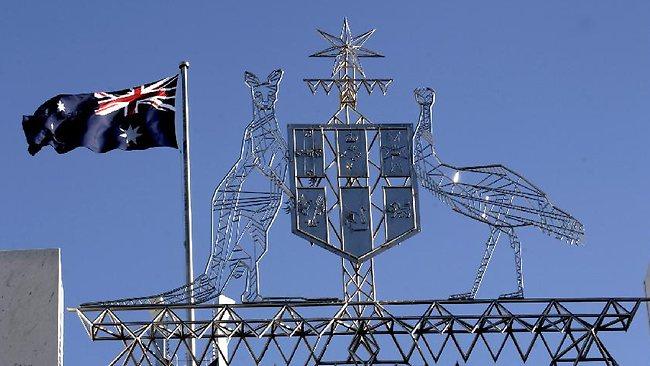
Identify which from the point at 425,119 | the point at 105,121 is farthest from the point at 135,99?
the point at 425,119

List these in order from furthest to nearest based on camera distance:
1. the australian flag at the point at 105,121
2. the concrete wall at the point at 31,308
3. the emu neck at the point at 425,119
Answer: the australian flag at the point at 105,121 → the emu neck at the point at 425,119 → the concrete wall at the point at 31,308

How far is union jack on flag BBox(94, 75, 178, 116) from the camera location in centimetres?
3975

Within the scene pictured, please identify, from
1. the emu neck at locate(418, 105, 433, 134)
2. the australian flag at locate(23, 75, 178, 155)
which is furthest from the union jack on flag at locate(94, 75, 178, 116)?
the emu neck at locate(418, 105, 433, 134)

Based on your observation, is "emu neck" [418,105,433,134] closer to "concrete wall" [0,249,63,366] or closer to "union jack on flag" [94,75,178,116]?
"union jack on flag" [94,75,178,116]

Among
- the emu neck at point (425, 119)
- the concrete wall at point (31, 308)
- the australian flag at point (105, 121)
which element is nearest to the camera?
the concrete wall at point (31, 308)

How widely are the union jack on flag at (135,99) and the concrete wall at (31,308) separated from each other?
412 centimetres

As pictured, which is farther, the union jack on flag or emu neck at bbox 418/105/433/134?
the union jack on flag

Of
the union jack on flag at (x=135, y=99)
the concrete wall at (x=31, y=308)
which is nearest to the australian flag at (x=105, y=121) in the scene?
the union jack on flag at (x=135, y=99)

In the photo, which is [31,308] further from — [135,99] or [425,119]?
[425,119]

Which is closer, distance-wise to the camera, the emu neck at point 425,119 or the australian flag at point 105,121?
the emu neck at point 425,119

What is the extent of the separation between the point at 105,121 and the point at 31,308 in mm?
4493

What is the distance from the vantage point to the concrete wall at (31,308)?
117 feet

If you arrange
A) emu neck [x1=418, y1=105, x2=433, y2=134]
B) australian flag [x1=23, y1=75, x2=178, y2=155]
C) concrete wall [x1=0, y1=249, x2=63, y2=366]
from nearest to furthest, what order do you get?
concrete wall [x1=0, y1=249, x2=63, y2=366]
emu neck [x1=418, y1=105, x2=433, y2=134]
australian flag [x1=23, y1=75, x2=178, y2=155]

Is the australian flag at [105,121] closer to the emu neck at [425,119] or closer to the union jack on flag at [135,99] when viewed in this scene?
the union jack on flag at [135,99]
